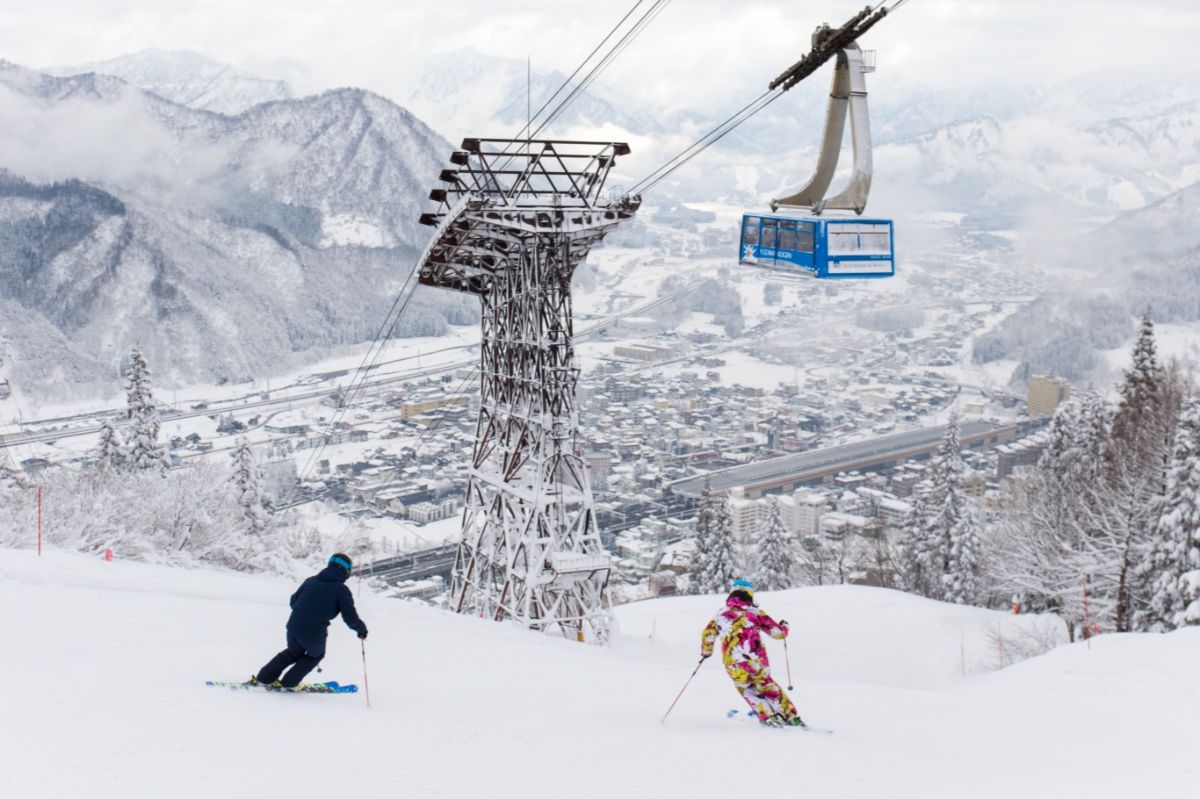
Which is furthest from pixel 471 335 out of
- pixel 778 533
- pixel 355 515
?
pixel 778 533

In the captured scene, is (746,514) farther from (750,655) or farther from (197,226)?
(197,226)

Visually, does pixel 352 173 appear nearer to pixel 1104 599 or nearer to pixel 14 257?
pixel 14 257

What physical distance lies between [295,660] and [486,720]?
1.36 meters

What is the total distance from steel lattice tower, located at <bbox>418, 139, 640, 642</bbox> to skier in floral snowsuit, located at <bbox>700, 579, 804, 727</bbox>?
857 centimetres

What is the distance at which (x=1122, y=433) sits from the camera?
2514cm

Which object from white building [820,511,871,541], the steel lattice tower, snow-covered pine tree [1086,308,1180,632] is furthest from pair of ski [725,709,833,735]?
white building [820,511,871,541]

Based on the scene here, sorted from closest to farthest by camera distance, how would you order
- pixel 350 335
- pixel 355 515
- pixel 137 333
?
1. pixel 355 515
2. pixel 137 333
3. pixel 350 335

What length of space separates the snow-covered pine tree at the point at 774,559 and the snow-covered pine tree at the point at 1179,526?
47.8 feet

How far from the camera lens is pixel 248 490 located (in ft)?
77.1

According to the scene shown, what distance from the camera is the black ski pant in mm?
6098

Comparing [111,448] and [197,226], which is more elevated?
[197,226]

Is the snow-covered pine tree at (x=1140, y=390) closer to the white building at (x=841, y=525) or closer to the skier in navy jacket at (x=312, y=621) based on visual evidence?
the white building at (x=841, y=525)

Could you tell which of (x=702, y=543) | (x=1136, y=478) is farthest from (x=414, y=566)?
(x=1136, y=478)

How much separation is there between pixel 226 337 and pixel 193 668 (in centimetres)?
10142
